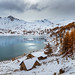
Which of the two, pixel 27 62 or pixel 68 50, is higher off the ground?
pixel 68 50

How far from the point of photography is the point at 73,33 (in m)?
32.1

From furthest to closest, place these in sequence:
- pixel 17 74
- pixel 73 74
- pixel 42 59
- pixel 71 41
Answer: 1. pixel 42 59
2. pixel 71 41
3. pixel 17 74
4. pixel 73 74

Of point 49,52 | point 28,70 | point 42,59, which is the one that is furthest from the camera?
point 49,52

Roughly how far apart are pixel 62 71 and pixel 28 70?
1183 cm

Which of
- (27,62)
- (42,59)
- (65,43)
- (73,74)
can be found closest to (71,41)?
(65,43)

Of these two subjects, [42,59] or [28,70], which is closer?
[28,70]

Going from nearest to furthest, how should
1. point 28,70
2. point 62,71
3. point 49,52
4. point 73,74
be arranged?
point 73,74, point 62,71, point 28,70, point 49,52

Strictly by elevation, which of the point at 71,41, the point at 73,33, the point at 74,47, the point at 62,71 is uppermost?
the point at 73,33

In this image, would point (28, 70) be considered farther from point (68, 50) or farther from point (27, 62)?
point (68, 50)

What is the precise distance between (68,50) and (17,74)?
18731 mm

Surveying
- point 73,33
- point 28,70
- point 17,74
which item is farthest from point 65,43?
point 17,74

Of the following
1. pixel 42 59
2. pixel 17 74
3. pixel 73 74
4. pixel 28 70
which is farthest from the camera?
pixel 42 59

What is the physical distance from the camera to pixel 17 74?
22891mm

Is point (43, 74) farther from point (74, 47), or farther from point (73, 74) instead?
point (74, 47)
